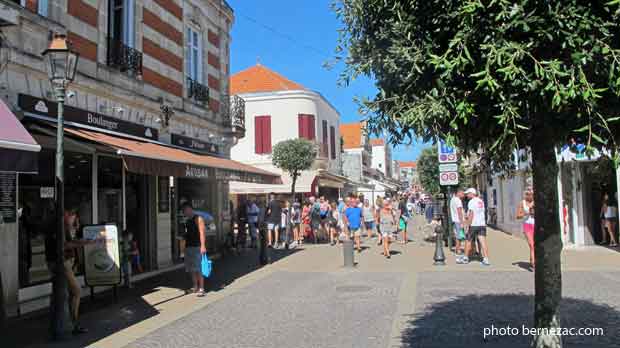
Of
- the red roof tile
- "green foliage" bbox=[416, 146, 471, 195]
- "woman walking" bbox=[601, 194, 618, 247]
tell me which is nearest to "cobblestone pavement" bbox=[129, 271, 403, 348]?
"woman walking" bbox=[601, 194, 618, 247]

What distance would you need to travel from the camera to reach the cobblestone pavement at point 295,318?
5.86 m

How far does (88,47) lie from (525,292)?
8.99m

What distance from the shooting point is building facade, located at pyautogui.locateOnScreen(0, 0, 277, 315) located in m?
7.80

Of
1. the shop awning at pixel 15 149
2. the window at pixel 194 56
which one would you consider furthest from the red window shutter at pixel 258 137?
the shop awning at pixel 15 149

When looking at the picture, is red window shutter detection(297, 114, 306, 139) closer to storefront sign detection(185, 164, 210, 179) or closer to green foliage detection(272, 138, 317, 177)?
green foliage detection(272, 138, 317, 177)

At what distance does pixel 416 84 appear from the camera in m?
3.43

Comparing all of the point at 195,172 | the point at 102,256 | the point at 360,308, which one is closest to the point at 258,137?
the point at 195,172

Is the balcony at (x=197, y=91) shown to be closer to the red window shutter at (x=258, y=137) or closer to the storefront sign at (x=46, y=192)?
the storefront sign at (x=46, y=192)

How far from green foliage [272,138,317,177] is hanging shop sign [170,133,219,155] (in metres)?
8.20

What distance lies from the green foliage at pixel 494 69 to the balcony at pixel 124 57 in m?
8.08

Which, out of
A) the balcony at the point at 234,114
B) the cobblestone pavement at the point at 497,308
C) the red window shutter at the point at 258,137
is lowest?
the cobblestone pavement at the point at 497,308

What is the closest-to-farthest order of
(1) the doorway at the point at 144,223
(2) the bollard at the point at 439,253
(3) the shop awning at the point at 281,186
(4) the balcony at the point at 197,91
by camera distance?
(2) the bollard at the point at 439,253, (1) the doorway at the point at 144,223, (4) the balcony at the point at 197,91, (3) the shop awning at the point at 281,186

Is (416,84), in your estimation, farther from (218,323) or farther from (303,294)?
(303,294)

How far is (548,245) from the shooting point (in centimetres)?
359
